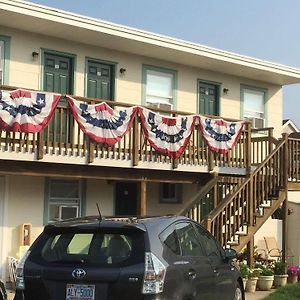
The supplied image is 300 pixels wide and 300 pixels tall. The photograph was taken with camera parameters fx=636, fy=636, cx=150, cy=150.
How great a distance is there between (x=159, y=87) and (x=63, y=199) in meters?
4.06

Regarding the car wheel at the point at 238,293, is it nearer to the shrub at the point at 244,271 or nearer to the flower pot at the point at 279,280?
the shrub at the point at 244,271

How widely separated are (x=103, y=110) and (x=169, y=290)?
705cm

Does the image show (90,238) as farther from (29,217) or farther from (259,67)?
(259,67)

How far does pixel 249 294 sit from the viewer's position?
13219 millimetres

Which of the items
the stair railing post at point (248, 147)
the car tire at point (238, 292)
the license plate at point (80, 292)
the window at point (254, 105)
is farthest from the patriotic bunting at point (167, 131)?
the license plate at point (80, 292)

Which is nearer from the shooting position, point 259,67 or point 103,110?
point 103,110

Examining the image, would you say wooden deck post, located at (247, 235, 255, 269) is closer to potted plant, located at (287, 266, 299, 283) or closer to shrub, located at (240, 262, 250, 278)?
shrub, located at (240, 262, 250, 278)

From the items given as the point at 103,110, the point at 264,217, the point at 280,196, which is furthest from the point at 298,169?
the point at 103,110

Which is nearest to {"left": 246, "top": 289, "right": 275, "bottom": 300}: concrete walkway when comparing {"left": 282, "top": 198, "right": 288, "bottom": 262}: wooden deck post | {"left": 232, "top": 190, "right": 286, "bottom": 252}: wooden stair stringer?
{"left": 232, "top": 190, "right": 286, "bottom": 252}: wooden stair stringer

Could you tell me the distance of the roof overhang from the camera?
13.3 m

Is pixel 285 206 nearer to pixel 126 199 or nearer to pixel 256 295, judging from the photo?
pixel 256 295

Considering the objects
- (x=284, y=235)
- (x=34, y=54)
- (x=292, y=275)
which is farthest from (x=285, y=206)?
(x=34, y=54)

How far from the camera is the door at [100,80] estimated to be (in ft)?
50.2

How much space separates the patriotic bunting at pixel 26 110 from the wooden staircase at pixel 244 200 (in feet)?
12.7
